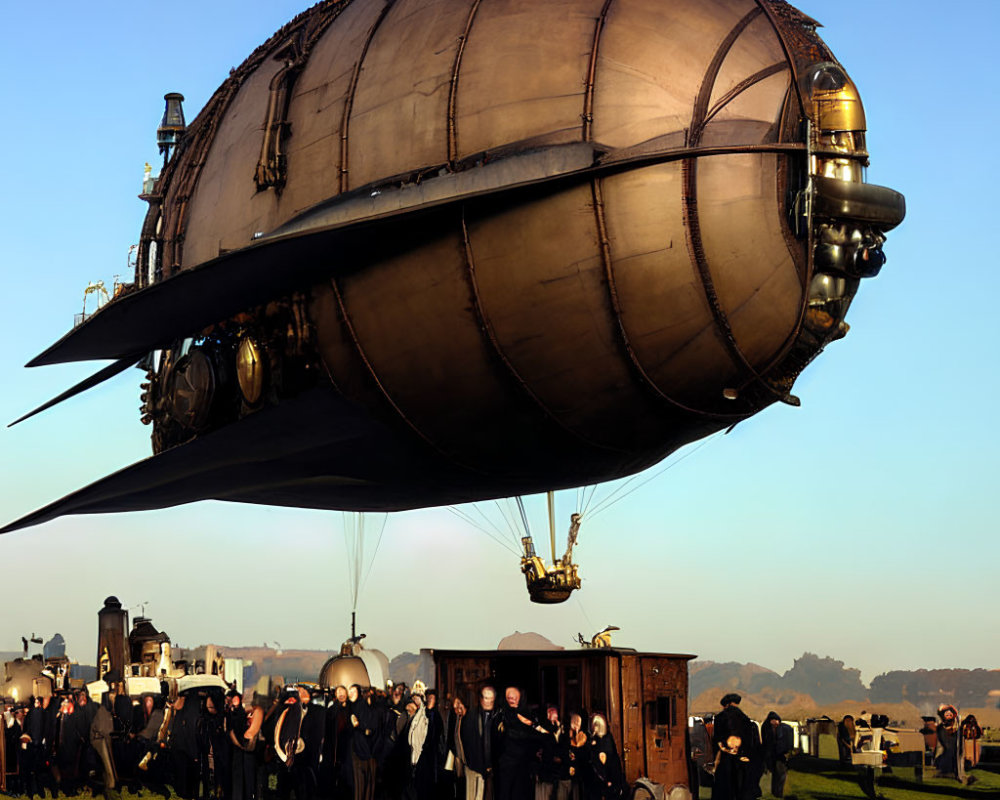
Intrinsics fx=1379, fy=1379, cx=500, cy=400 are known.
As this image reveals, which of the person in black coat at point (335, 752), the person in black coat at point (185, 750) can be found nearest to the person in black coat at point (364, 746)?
the person in black coat at point (335, 752)

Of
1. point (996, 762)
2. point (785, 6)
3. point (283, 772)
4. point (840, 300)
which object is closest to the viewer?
point (840, 300)

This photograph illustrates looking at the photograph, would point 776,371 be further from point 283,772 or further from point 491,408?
point 283,772

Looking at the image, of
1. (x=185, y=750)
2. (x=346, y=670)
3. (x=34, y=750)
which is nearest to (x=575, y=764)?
(x=185, y=750)

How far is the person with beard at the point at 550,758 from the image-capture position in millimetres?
14836

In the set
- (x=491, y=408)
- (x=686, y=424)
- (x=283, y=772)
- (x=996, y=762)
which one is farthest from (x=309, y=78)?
(x=996, y=762)

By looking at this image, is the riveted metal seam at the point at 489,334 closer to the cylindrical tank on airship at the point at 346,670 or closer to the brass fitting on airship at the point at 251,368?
the brass fitting on airship at the point at 251,368

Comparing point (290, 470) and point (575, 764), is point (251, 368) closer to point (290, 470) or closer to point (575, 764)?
point (290, 470)

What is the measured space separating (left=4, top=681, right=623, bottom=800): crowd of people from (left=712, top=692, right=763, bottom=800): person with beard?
5.38 ft

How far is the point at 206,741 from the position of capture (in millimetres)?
18906

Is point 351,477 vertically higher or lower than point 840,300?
lower

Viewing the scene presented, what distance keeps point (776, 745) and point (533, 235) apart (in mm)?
9059

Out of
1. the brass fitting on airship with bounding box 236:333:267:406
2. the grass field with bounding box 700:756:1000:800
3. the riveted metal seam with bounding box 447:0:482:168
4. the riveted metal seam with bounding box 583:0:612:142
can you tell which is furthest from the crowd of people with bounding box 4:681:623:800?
the riveted metal seam with bounding box 583:0:612:142

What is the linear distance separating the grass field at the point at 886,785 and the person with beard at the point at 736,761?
8.27 feet

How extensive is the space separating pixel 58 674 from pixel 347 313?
20.3 metres
